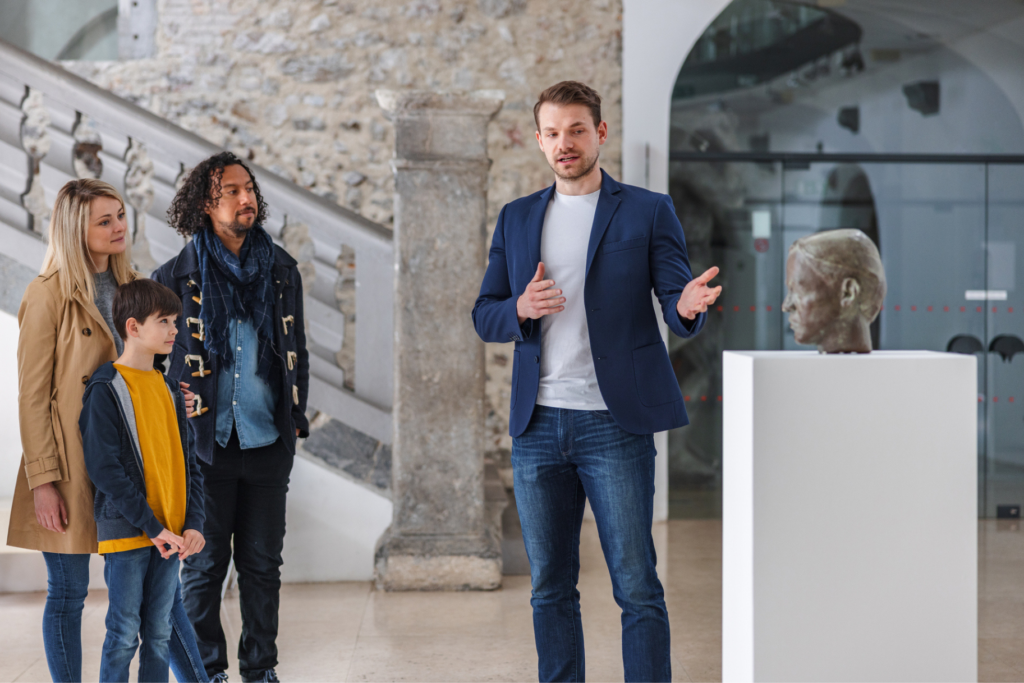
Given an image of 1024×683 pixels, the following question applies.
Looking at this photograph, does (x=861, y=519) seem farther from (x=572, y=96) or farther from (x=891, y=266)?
(x=891, y=266)

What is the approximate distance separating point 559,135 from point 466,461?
1.98m

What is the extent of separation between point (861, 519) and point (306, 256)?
2749mm

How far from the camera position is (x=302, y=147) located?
5.62 m

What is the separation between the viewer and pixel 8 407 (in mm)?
3709

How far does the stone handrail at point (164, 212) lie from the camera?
3.71 m

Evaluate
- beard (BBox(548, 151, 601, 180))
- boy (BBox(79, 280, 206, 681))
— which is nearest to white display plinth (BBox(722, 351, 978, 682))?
beard (BBox(548, 151, 601, 180))

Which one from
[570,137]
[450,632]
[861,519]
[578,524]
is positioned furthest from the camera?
[450,632]

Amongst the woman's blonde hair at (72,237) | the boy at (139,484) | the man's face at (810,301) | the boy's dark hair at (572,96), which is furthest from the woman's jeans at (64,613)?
the man's face at (810,301)

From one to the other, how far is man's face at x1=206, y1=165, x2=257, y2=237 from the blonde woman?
0.38 m

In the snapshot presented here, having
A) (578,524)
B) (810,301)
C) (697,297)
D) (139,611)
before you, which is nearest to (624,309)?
(697,297)

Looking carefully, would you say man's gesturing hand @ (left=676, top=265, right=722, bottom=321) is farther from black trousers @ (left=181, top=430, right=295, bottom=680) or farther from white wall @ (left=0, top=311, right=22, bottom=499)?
white wall @ (left=0, top=311, right=22, bottom=499)

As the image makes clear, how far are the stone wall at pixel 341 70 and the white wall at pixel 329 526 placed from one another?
1.92 metres

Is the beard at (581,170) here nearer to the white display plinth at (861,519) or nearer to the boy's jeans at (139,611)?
the white display plinth at (861,519)

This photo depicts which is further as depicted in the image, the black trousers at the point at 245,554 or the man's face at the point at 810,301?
the black trousers at the point at 245,554
